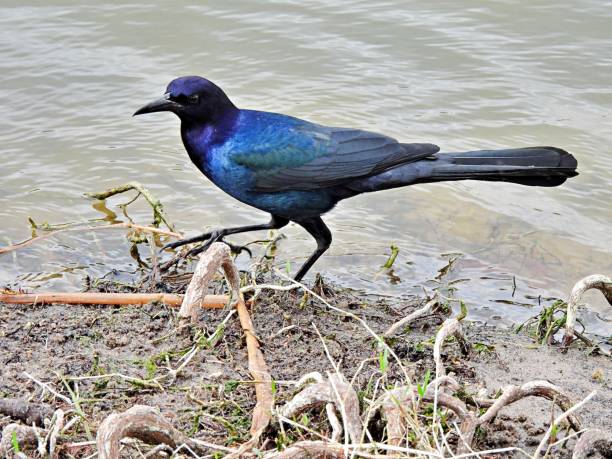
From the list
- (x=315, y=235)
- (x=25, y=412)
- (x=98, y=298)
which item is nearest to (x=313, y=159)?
(x=315, y=235)

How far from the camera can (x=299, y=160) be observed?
4.68m

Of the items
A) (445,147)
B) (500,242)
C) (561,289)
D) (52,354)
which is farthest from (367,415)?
(445,147)

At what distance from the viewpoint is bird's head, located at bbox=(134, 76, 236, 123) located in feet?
15.1

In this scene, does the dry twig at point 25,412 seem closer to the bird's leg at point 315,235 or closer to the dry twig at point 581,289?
the dry twig at point 581,289

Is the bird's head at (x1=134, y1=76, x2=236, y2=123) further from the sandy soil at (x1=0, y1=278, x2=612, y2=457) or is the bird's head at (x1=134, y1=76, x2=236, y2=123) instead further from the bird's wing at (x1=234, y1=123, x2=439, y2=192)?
the sandy soil at (x1=0, y1=278, x2=612, y2=457)

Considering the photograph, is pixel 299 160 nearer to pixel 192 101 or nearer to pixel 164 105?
pixel 192 101

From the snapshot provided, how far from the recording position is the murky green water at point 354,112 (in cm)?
545

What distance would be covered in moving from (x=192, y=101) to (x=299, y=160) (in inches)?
23.4

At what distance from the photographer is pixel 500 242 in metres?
5.65

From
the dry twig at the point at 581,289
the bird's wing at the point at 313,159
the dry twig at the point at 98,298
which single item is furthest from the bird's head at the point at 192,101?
the dry twig at the point at 581,289

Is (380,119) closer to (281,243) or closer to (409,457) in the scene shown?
A: (281,243)

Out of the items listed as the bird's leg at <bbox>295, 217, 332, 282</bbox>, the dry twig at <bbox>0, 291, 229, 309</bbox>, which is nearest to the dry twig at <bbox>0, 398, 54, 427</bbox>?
the dry twig at <bbox>0, 291, 229, 309</bbox>

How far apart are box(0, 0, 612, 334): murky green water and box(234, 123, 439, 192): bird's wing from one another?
763 mm

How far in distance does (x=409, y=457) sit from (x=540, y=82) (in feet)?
18.2
